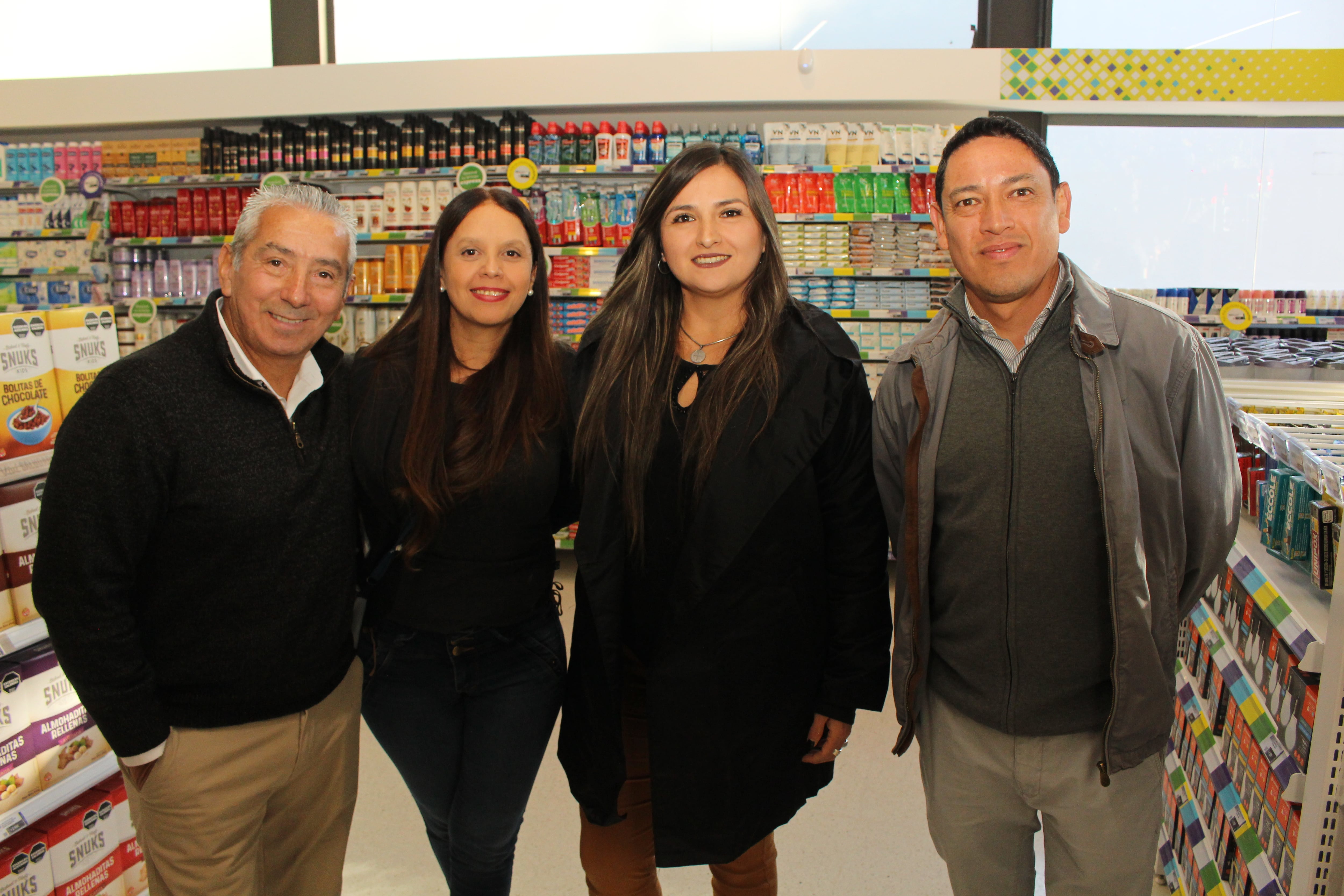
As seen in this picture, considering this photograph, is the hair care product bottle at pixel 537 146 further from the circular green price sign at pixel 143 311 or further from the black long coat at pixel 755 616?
the black long coat at pixel 755 616

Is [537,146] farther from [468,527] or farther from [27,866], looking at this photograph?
[27,866]

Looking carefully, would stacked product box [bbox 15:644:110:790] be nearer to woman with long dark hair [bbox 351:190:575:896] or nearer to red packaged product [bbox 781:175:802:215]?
woman with long dark hair [bbox 351:190:575:896]

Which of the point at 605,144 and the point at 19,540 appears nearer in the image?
the point at 19,540

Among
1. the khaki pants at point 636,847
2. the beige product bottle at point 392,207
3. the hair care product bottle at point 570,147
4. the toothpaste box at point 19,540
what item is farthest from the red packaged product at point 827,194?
the toothpaste box at point 19,540

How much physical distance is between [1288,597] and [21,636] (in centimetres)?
265

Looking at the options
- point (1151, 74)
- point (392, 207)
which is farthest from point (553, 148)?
point (1151, 74)

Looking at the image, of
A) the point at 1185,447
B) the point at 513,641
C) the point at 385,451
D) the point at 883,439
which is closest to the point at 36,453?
the point at 385,451

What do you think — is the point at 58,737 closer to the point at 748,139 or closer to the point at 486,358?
the point at 486,358

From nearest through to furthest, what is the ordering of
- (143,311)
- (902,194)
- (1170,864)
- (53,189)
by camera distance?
(1170,864)
(902,194)
(143,311)
(53,189)

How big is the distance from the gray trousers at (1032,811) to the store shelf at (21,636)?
6.12 ft

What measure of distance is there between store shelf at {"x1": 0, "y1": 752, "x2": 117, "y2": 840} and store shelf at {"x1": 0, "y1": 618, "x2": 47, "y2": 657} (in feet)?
1.09

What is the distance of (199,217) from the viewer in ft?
19.2

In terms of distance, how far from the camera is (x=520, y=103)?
5.47 metres

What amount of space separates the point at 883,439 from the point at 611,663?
0.69 meters
